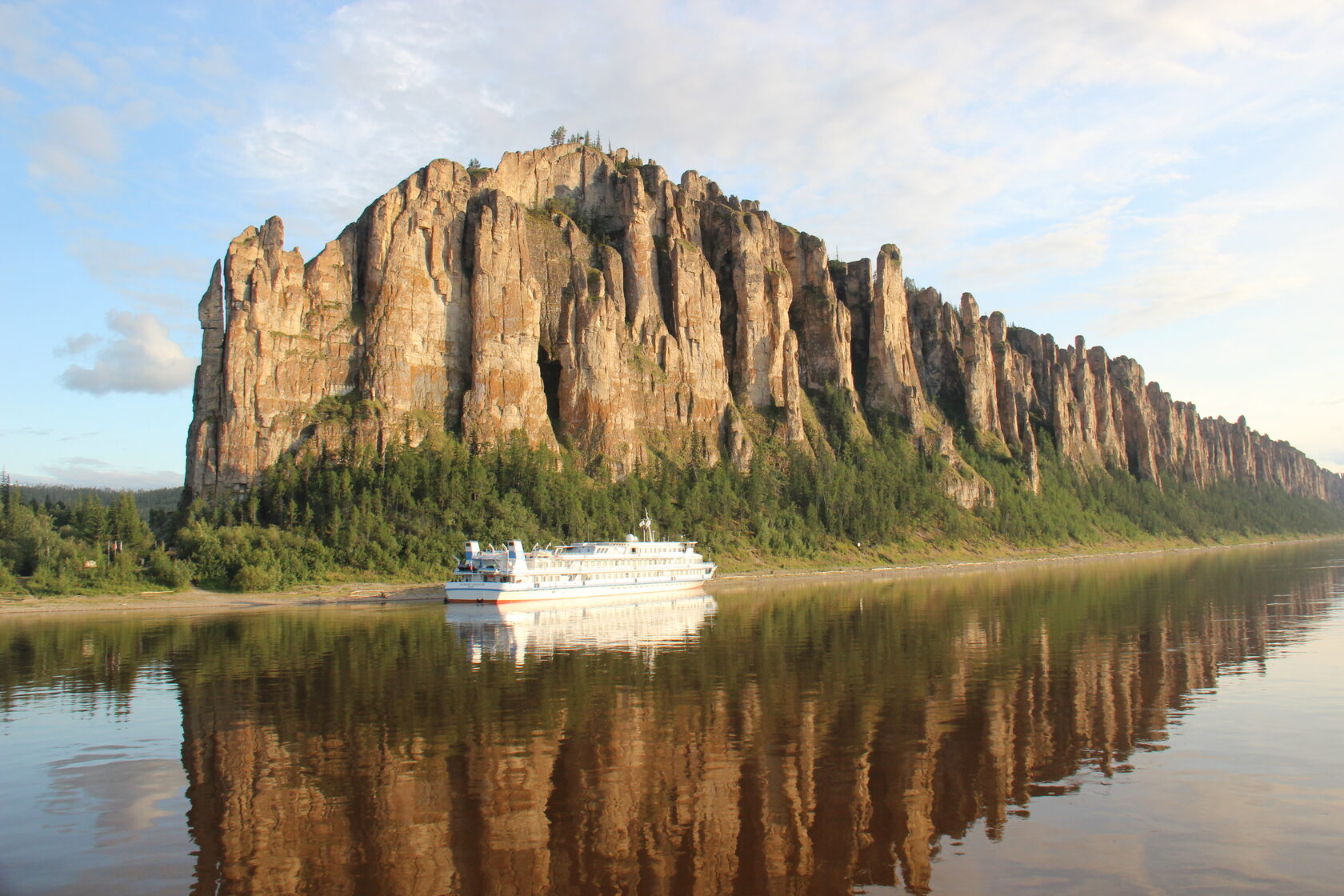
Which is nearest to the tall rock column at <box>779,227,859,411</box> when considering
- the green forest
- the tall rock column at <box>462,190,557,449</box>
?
the green forest

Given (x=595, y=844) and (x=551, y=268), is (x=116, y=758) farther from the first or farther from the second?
(x=551, y=268)

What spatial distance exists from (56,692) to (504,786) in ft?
91.3

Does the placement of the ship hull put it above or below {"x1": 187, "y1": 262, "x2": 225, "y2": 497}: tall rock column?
below

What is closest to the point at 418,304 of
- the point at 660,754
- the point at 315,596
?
the point at 315,596

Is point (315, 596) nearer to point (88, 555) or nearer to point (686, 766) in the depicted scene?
point (88, 555)

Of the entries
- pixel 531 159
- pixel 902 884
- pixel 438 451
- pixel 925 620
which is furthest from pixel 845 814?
pixel 531 159

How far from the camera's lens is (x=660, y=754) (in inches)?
1089

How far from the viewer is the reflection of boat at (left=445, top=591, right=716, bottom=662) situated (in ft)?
182

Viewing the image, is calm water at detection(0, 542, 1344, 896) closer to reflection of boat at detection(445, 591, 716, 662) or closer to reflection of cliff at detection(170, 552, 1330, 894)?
reflection of cliff at detection(170, 552, 1330, 894)

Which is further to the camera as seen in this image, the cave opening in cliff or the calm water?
the cave opening in cliff

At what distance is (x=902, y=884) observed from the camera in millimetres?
17906

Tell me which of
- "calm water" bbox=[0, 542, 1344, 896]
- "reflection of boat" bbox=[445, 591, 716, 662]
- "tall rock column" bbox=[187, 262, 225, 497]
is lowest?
"reflection of boat" bbox=[445, 591, 716, 662]

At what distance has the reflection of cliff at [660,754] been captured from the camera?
19391 mm

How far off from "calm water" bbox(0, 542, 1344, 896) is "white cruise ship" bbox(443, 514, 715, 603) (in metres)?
27.5
